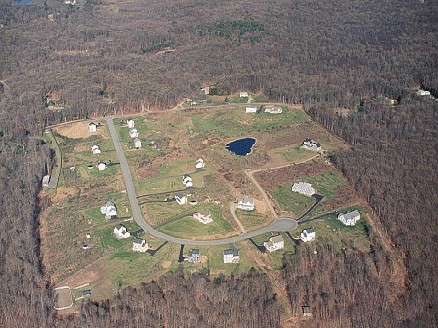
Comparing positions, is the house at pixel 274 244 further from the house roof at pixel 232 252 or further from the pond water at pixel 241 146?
the pond water at pixel 241 146

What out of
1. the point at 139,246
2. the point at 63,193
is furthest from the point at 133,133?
the point at 139,246

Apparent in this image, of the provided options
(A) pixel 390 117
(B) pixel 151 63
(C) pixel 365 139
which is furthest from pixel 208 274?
(B) pixel 151 63

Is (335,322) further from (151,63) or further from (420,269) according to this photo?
(151,63)

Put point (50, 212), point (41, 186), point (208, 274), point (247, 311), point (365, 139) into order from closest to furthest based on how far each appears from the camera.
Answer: point (247, 311)
point (208, 274)
point (50, 212)
point (41, 186)
point (365, 139)

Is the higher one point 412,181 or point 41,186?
point 412,181

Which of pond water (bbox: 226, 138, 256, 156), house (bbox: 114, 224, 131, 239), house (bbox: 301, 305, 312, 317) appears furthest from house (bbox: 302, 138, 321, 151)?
house (bbox: 301, 305, 312, 317)

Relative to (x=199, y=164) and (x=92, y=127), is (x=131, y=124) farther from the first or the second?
(x=199, y=164)
